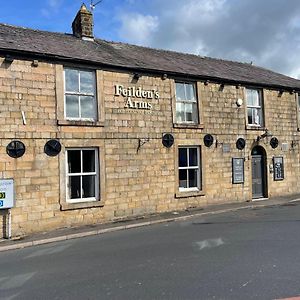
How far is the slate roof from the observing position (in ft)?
45.9

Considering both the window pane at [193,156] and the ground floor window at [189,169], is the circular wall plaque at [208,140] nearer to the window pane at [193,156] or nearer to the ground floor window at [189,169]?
the ground floor window at [189,169]

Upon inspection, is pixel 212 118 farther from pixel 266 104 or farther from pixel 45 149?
pixel 45 149

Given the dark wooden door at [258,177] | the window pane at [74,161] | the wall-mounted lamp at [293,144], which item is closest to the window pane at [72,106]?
the window pane at [74,161]

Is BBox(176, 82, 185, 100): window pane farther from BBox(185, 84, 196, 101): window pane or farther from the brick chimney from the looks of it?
the brick chimney

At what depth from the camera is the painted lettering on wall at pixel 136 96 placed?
15203 millimetres

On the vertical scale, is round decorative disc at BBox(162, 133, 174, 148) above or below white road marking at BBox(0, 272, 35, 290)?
above

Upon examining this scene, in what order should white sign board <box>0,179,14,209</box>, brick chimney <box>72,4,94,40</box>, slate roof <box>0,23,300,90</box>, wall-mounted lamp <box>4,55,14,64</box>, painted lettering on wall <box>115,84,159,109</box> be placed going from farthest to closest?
brick chimney <box>72,4,94,40</box>
painted lettering on wall <box>115,84,159,109</box>
slate roof <box>0,23,300,90</box>
wall-mounted lamp <box>4,55,14,64</box>
white sign board <box>0,179,14,209</box>

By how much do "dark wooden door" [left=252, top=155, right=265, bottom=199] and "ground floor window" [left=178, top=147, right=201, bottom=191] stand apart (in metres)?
3.53

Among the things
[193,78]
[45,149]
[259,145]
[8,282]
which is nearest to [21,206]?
[45,149]

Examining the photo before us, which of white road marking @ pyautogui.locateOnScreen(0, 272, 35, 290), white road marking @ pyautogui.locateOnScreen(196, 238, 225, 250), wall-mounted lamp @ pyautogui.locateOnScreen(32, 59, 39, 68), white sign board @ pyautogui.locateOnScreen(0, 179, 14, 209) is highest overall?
wall-mounted lamp @ pyautogui.locateOnScreen(32, 59, 39, 68)

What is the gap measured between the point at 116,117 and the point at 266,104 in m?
8.20

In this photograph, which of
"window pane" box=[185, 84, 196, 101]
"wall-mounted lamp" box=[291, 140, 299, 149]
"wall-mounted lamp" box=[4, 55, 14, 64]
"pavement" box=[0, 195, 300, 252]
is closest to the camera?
"pavement" box=[0, 195, 300, 252]

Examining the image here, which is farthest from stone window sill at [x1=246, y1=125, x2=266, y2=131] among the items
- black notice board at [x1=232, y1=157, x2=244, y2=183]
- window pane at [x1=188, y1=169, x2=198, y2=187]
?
window pane at [x1=188, y1=169, x2=198, y2=187]

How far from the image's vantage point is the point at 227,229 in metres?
11.7
